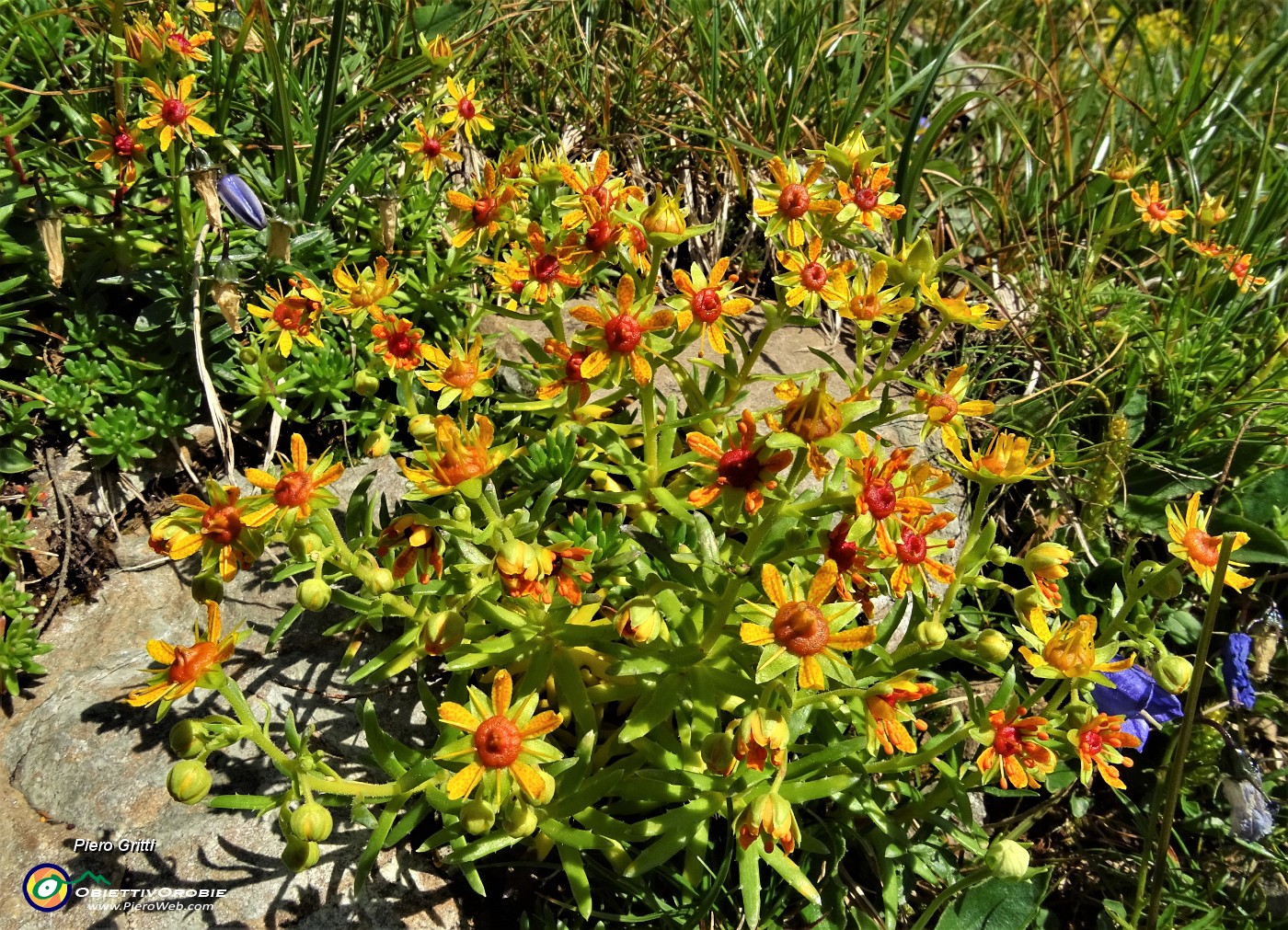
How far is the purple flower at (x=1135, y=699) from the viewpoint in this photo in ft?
7.80

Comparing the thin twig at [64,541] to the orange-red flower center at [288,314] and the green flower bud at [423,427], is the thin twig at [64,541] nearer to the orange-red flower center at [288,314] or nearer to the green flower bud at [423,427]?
the orange-red flower center at [288,314]

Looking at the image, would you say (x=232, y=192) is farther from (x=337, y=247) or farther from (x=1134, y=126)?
(x=1134, y=126)

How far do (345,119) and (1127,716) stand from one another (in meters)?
3.18

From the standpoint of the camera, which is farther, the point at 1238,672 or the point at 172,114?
the point at 172,114

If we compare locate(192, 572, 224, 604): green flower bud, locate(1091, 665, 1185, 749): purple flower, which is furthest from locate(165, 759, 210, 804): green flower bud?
locate(1091, 665, 1185, 749): purple flower

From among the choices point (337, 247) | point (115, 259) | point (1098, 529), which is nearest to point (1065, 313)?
point (1098, 529)

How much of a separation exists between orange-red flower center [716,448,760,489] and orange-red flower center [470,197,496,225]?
3.62ft

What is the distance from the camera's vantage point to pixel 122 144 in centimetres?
249

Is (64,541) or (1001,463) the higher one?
(1001,463)

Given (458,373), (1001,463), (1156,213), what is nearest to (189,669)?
(458,373)

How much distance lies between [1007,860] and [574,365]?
1.35 m

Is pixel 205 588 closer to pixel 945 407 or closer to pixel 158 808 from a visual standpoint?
pixel 158 808

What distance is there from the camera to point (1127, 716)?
2363 millimetres

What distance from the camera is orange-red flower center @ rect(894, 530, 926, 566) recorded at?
1.72 metres
